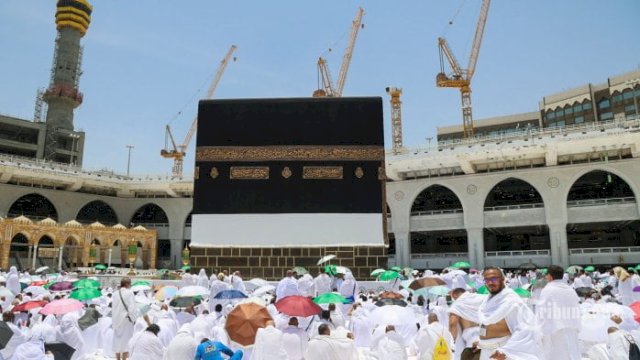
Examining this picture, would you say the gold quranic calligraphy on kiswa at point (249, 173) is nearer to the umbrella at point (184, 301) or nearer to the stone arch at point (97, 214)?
the umbrella at point (184, 301)

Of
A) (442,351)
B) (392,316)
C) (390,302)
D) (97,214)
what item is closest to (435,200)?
(97,214)

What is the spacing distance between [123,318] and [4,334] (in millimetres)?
2152

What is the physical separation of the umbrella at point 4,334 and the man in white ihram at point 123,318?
6.31 feet

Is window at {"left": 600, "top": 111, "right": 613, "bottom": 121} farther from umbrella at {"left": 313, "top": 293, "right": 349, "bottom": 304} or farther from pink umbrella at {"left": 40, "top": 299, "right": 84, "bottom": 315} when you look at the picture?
pink umbrella at {"left": 40, "top": 299, "right": 84, "bottom": 315}

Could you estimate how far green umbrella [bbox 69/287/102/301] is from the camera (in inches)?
278

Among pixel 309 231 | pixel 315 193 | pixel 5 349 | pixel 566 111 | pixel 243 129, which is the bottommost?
pixel 5 349

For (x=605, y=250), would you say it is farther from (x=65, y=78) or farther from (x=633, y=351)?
(x=65, y=78)

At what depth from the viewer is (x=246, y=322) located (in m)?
5.06

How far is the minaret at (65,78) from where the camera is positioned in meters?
45.3

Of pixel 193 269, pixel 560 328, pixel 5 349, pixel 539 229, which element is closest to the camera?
pixel 560 328

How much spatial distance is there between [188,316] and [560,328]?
16.2 feet

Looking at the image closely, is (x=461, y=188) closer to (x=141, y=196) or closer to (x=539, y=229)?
(x=539, y=229)

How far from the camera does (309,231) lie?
1714 centimetres

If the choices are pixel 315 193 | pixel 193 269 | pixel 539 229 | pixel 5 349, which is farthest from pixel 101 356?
pixel 539 229
